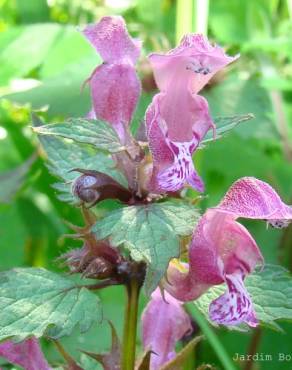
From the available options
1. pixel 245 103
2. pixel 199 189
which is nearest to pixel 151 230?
pixel 199 189

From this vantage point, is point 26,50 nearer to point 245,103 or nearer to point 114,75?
point 245,103

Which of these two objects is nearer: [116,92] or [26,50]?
[116,92]

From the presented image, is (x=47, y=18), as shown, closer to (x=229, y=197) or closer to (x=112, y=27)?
(x=112, y=27)

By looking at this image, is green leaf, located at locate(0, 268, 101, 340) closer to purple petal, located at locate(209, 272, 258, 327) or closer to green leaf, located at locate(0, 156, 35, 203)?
purple petal, located at locate(209, 272, 258, 327)

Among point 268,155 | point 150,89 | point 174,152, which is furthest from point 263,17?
point 174,152

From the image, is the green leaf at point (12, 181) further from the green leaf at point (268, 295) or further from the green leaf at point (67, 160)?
the green leaf at point (268, 295)
